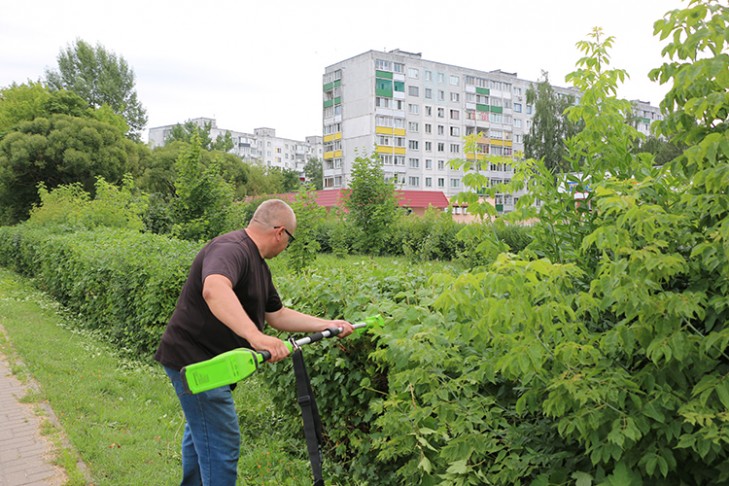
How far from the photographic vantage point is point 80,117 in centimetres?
3400

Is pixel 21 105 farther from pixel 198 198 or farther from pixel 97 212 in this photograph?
pixel 198 198

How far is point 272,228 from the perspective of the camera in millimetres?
3547

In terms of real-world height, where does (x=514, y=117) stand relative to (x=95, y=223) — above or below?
above

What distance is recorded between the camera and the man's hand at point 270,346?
2994 millimetres

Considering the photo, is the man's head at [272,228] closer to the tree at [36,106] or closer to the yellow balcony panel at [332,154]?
the tree at [36,106]

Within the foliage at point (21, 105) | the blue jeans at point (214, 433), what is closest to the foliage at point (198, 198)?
the blue jeans at point (214, 433)

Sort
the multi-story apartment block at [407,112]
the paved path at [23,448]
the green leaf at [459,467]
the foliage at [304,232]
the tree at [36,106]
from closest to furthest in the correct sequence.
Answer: the green leaf at [459,467] → the paved path at [23,448] → the foliage at [304,232] → the tree at [36,106] → the multi-story apartment block at [407,112]

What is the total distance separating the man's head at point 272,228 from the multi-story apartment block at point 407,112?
6001 centimetres

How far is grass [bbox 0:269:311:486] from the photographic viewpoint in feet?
15.3

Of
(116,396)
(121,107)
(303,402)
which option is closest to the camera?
(303,402)

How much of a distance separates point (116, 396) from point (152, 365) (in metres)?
1.14

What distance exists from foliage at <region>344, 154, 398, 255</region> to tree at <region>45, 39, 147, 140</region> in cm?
3969

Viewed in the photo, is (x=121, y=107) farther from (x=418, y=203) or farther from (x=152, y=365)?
(x=152, y=365)

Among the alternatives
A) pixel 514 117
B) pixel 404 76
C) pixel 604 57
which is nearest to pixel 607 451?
pixel 604 57
